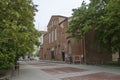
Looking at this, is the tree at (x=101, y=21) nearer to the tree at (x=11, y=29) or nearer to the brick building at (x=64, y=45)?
the brick building at (x=64, y=45)

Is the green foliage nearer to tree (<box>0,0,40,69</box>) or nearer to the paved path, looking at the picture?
the paved path

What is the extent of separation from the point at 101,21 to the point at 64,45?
96.1 ft

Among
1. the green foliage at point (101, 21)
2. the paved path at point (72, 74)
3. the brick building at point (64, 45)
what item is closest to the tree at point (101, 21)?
the green foliage at point (101, 21)

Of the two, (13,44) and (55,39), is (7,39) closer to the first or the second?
(13,44)

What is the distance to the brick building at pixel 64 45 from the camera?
45.0 m

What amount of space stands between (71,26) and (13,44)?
1871 centimetres

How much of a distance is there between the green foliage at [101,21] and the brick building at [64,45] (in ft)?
26.1

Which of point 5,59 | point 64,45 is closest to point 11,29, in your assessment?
point 5,59

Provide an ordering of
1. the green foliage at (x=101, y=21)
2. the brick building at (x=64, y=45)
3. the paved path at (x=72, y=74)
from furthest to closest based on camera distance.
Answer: the brick building at (x=64, y=45)
the green foliage at (x=101, y=21)
the paved path at (x=72, y=74)

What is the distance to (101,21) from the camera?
93.5 ft

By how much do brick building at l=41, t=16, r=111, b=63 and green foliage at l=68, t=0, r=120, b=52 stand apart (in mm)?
7950

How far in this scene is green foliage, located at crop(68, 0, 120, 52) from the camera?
26656mm

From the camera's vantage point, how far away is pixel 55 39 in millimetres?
69438

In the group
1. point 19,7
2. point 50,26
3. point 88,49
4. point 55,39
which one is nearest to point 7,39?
point 19,7
